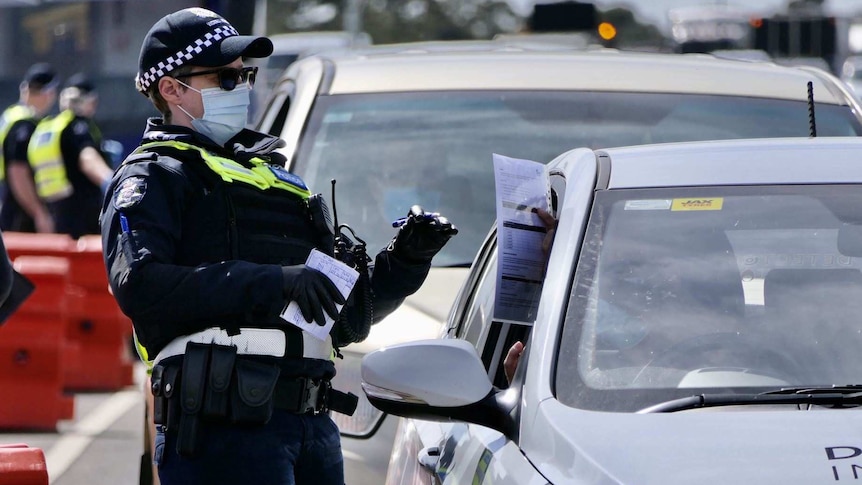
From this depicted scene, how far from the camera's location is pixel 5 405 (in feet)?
30.7

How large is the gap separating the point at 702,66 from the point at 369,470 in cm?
268

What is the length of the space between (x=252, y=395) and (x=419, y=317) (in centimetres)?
175

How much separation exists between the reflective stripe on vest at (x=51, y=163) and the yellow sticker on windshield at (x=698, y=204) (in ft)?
35.2

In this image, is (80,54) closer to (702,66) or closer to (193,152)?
(702,66)

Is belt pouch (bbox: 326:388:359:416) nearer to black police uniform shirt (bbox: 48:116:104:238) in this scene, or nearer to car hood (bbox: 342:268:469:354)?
car hood (bbox: 342:268:469:354)

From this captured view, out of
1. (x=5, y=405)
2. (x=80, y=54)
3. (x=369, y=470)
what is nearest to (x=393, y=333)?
(x=369, y=470)

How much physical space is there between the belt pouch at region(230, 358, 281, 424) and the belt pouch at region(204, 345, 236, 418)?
19mm

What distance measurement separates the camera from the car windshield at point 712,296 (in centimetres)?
332

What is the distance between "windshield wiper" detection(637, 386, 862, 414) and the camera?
318 centimetres

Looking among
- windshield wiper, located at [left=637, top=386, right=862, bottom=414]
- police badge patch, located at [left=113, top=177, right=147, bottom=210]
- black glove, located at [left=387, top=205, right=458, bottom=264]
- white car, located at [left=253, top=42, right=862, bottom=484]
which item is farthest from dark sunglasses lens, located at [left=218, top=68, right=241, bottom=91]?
white car, located at [left=253, top=42, right=862, bottom=484]

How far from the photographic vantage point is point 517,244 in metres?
3.79

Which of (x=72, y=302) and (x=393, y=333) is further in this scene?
(x=72, y=302)

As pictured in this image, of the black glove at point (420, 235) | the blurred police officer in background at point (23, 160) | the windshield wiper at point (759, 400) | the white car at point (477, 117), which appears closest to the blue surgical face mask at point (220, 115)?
the black glove at point (420, 235)

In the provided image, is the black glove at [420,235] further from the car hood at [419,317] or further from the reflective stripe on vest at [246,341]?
the car hood at [419,317]
